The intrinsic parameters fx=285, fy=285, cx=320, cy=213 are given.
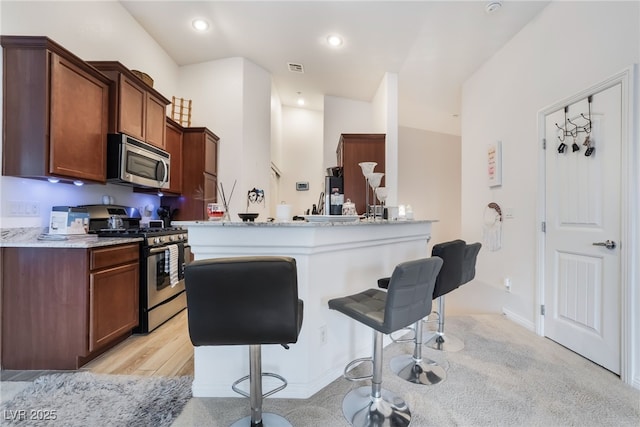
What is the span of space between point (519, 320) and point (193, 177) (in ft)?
14.4

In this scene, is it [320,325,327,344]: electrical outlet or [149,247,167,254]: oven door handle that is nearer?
[320,325,327,344]: electrical outlet

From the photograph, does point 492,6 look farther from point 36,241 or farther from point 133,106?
point 36,241

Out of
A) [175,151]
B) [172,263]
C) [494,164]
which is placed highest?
[175,151]

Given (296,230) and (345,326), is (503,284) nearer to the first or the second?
(345,326)

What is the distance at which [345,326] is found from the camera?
80.9 inches

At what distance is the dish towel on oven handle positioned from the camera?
2918mm

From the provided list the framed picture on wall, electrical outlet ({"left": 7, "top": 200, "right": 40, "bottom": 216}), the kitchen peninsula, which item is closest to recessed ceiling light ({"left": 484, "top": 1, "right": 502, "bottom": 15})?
the framed picture on wall

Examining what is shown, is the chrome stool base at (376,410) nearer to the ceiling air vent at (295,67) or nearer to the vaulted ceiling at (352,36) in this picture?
the vaulted ceiling at (352,36)

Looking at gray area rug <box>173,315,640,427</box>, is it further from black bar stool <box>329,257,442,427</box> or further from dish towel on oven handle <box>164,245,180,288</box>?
dish towel on oven handle <box>164,245,180,288</box>

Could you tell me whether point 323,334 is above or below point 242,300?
below

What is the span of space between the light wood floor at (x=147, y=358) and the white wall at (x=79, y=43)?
122 cm

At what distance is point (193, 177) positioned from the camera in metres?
4.05

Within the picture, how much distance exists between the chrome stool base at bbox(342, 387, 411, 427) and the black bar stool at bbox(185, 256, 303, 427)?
28.5 inches

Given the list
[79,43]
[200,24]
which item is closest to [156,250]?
[79,43]
